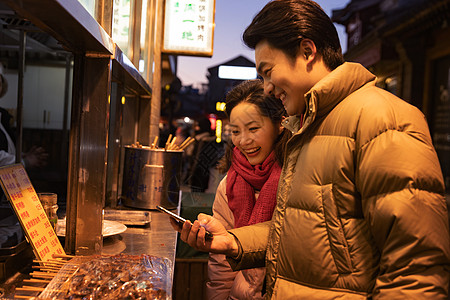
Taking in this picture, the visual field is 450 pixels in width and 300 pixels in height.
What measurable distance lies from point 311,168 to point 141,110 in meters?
3.29

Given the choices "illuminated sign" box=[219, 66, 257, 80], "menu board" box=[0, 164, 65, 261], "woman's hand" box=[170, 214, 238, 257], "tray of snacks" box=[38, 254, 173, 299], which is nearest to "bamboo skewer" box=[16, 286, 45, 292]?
"tray of snacks" box=[38, 254, 173, 299]

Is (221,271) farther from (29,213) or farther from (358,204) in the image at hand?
(358,204)

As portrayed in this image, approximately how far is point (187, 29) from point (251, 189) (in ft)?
9.75

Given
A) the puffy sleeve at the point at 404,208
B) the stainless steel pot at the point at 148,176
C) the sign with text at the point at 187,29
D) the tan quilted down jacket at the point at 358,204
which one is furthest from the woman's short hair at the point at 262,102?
the sign with text at the point at 187,29

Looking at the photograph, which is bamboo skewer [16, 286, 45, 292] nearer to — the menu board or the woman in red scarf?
the menu board

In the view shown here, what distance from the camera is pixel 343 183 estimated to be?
4.12ft

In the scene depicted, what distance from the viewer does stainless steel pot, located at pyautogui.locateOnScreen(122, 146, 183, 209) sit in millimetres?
3141

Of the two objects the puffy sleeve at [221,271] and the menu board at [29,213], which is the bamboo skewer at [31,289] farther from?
the puffy sleeve at [221,271]

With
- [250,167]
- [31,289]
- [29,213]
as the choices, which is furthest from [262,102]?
[31,289]

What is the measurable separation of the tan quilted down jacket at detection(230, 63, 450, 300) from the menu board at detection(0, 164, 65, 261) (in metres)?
0.96

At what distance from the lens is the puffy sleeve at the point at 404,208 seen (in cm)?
107

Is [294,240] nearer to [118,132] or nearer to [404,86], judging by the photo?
[118,132]

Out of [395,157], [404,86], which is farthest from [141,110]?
[404,86]

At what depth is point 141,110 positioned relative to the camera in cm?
435
